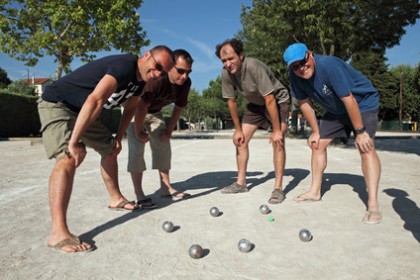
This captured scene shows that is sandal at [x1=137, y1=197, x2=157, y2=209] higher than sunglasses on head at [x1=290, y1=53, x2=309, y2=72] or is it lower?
lower

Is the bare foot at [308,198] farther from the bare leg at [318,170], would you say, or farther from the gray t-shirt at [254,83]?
the gray t-shirt at [254,83]

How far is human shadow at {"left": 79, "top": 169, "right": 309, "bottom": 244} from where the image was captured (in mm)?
3430

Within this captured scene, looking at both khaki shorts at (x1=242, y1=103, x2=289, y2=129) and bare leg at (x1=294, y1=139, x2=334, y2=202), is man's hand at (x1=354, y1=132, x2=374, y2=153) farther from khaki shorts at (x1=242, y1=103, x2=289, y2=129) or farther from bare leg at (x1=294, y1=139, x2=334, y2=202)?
khaki shorts at (x1=242, y1=103, x2=289, y2=129)

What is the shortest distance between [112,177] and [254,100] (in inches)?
94.4

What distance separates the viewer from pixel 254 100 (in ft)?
16.8

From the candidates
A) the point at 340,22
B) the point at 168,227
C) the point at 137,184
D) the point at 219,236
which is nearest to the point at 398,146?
the point at 340,22

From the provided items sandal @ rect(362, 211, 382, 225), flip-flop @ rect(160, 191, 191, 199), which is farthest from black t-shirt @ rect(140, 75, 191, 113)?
sandal @ rect(362, 211, 382, 225)

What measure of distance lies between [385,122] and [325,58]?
2282 inches

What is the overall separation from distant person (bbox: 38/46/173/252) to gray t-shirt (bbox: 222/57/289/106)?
1.70 metres

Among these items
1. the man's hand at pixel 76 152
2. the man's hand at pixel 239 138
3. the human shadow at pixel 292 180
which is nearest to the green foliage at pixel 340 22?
the human shadow at pixel 292 180

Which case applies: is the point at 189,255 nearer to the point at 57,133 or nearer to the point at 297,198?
the point at 57,133

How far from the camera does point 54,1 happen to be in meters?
18.8

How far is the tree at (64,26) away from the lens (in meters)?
19.1

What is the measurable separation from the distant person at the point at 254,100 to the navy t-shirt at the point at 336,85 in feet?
1.73
